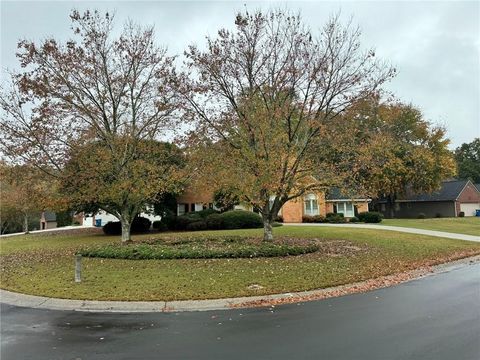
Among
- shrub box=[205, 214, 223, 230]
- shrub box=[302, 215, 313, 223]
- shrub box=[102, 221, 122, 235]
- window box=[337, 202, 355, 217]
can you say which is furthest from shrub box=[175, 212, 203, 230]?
window box=[337, 202, 355, 217]

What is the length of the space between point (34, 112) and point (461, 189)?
2116 inches

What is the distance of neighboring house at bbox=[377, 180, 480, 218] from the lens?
57525 millimetres

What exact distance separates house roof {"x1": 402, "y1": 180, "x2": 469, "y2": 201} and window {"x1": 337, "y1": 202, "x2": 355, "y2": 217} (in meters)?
19.2

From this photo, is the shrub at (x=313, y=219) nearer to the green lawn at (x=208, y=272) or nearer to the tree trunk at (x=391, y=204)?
the tree trunk at (x=391, y=204)

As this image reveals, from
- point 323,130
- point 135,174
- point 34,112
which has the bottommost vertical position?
point 135,174

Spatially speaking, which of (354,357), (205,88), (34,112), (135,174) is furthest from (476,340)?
(34,112)

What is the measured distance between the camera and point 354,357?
6000mm

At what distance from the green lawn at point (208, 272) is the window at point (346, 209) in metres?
24.1

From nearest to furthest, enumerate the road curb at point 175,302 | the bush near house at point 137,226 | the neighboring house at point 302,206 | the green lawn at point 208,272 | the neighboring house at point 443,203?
the road curb at point 175,302 < the green lawn at point 208,272 < the bush near house at point 137,226 < the neighboring house at point 302,206 < the neighboring house at point 443,203

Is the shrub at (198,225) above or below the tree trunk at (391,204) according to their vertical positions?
below

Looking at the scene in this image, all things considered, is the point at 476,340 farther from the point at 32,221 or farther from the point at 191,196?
the point at 32,221

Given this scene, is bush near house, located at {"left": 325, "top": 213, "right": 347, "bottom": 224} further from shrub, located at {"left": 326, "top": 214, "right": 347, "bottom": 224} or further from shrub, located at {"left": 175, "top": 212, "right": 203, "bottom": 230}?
shrub, located at {"left": 175, "top": 212, "right": 203, "bottom": 230}

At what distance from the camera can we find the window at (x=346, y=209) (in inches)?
1738

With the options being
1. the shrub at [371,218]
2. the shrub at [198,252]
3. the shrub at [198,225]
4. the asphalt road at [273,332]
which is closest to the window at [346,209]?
the shrub at [371,218]
